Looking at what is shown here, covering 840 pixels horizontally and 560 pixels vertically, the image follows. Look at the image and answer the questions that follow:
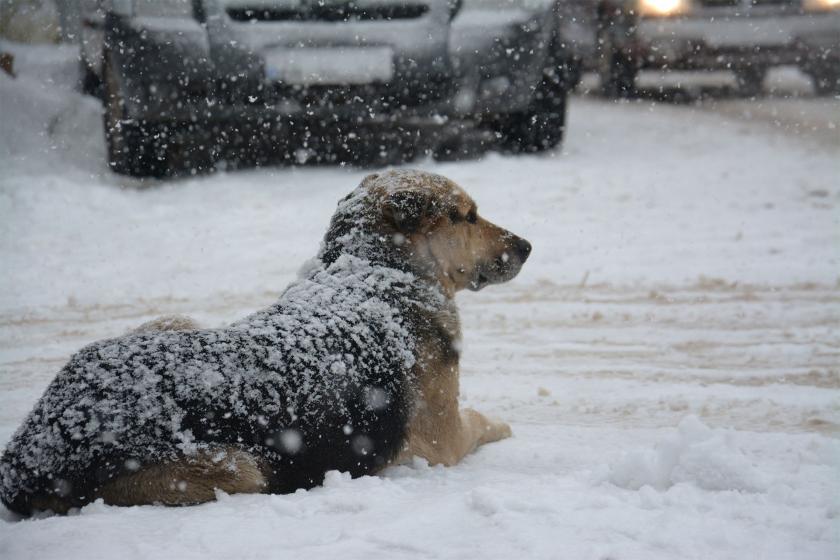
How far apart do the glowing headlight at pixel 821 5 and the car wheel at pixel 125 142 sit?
933cm

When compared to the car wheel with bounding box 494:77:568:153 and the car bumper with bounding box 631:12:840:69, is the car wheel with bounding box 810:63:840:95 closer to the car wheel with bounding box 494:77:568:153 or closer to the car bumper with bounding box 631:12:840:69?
the car bumper with bounding box 631:12:840:69

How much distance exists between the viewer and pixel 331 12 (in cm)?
787

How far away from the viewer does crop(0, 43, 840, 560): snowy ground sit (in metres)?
2.66

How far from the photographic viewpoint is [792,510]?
2781 mm

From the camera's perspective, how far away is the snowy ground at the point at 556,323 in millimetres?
2660

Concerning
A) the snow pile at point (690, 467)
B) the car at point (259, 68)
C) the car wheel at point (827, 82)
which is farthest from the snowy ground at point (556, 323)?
the car wheel at point (827, 82)

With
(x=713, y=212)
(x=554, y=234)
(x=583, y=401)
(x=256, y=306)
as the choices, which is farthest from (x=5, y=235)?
(x=713, y=212)

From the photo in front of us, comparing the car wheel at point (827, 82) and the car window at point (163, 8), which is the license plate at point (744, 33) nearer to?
the car wheel at point (827, 82)

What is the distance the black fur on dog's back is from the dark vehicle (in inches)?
→ 185

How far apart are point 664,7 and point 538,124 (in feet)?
17.2

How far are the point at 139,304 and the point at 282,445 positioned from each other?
115 inches

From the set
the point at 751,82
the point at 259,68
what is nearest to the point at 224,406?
the point at 259,68

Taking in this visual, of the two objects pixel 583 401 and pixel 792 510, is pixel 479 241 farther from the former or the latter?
pixel 792 510

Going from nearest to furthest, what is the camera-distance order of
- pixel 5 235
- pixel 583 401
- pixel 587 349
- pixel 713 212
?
pixel 583 401 → pixel 587 349 → pixel 5 235 → pixel 713 212
